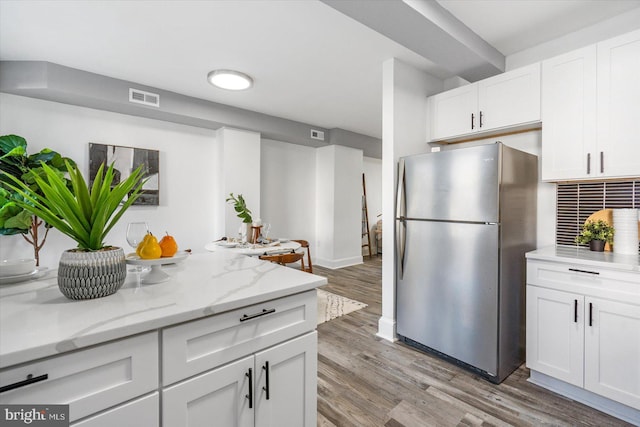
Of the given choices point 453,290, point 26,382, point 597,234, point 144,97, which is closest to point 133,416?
point 26,382

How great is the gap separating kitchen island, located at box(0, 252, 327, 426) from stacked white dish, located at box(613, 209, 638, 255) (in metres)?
2.26

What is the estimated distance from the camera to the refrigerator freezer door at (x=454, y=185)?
2.02 m

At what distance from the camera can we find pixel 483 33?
239 centimetres

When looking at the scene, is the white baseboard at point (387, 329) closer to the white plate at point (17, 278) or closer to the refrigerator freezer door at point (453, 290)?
the refrigerator freezer door at point (453, 290)

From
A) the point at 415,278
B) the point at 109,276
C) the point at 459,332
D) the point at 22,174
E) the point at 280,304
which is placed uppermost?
the point at 22,174

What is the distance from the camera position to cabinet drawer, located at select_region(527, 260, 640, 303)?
1.65 m

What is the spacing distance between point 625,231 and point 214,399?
2751 millimetres

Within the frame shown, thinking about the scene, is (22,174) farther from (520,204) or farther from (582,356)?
(582,356)

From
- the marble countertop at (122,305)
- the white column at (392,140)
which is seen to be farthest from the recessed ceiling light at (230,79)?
the marble countertop at (122,305)

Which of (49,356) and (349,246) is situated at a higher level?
(49,356)

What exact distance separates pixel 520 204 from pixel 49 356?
2.74m

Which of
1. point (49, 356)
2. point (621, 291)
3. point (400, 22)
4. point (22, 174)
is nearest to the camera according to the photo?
point (49, 356)

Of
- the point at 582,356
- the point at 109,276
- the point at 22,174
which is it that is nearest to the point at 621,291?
the point at 582,356

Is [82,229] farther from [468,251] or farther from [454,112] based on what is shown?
[454,112]
